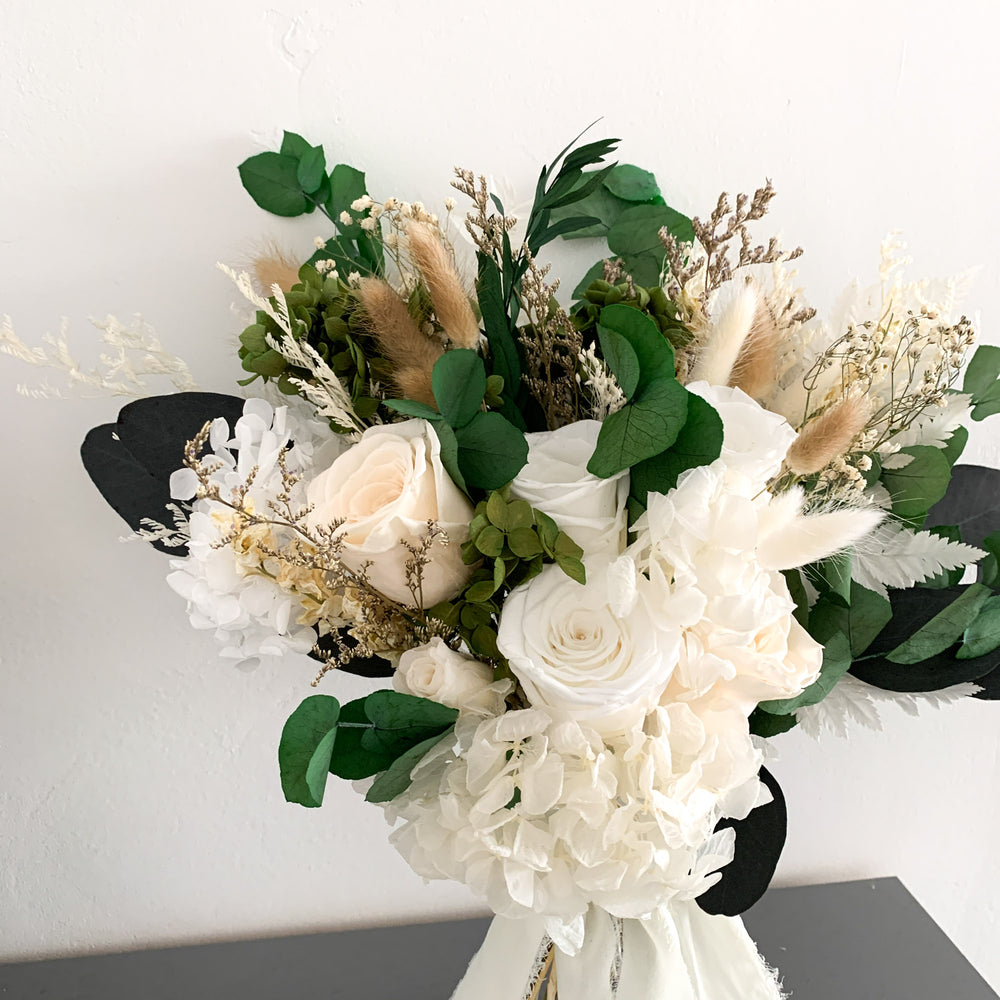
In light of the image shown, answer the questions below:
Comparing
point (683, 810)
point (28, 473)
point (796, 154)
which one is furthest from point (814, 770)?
point (28, 473)

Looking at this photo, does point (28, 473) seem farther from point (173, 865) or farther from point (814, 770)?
point (814, 770)

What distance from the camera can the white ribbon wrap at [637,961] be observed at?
0.61 meters

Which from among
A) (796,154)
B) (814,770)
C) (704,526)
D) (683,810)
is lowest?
(814,770)

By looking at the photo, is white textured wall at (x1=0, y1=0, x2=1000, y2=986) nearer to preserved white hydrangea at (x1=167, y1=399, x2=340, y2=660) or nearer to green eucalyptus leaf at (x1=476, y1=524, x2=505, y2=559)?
preserved white hydrangea at (x1=167, y1=399, x2=340, y2=660)

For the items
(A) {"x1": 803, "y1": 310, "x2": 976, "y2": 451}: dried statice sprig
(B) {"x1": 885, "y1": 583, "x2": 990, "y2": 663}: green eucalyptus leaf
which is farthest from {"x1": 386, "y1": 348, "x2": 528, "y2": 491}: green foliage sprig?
(B) {"x1": 885, "y1": 583, "x2": 990, "y2": 663}: green eucalyptus leaf

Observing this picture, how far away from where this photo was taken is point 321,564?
483 mm

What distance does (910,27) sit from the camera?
30.6 inches

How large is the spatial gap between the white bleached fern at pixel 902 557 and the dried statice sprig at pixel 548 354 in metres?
0.23

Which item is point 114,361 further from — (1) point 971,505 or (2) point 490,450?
(1) point 971,505

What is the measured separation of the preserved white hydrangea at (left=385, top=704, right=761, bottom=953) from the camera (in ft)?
1.59

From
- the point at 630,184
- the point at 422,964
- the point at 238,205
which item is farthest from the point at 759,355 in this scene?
the point at 422,964

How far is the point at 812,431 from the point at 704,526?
104mm

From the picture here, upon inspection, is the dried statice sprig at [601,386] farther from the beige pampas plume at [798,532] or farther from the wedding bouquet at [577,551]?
the beige pampas plume at [798,532]

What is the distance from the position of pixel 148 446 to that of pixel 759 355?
44cm
